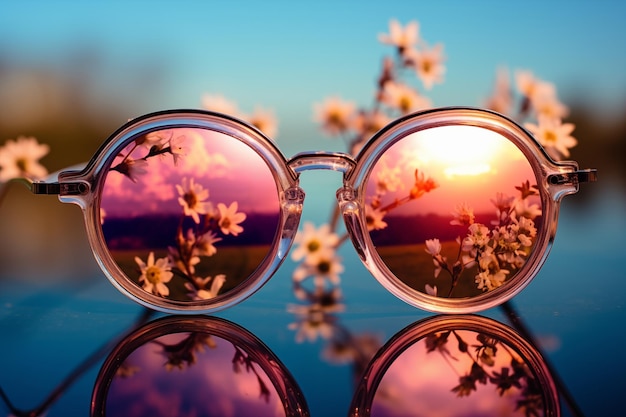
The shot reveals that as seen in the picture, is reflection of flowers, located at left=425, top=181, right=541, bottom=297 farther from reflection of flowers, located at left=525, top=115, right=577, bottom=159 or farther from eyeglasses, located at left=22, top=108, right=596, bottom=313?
reflection of flowers, located at left=525, top=115, right=577, bottom=159

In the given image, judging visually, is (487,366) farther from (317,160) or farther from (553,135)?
(553,135)

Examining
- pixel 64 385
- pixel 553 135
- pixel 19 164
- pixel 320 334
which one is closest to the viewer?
pixel 64 385

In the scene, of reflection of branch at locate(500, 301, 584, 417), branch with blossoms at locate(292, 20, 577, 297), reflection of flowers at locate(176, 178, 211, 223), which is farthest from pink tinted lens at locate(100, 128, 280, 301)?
reflection of branch at locate(500, 301, 584, 417)

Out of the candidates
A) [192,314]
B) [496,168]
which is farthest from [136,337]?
[496,168]

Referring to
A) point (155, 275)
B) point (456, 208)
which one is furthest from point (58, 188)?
point (456, 208)

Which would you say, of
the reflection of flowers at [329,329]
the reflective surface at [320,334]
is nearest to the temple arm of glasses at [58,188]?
the reflective surface at [320,334]

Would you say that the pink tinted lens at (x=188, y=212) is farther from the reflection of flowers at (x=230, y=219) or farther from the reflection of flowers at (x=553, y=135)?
the reflection of flowers at (x=553, y=135)

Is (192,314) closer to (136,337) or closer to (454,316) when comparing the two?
(136,337)
